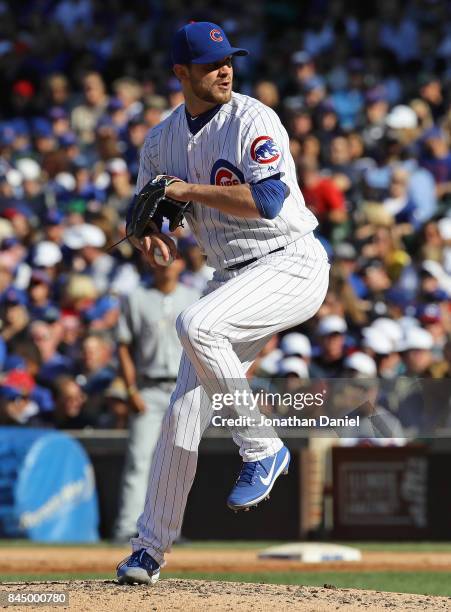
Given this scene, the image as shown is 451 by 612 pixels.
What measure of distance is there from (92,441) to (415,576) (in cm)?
346

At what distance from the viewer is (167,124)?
596 cm

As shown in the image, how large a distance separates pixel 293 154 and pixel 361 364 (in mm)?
3667

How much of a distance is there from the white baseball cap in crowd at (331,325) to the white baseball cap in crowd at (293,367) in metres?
0.45

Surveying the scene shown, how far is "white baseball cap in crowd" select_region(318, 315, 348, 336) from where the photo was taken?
11017 mm

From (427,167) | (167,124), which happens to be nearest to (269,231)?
(167,124)

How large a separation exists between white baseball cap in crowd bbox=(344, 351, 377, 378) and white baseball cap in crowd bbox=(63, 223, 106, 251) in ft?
10.9

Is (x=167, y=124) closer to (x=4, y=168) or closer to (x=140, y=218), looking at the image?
(x=140, y=218)

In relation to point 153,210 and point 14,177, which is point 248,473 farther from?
point 14,177

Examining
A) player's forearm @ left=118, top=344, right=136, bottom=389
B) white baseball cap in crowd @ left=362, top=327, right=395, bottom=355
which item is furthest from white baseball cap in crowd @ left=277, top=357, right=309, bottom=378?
player's forearm @ left=118, top=344, right=136, bottom=389

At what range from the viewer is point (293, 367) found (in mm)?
10242

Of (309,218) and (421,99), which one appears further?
(421,99)

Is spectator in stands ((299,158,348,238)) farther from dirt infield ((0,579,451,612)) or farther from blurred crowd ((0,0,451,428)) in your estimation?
dirt infield ((0,579,451,612))

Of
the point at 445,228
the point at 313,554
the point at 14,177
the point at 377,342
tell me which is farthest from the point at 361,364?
the point at 14,177

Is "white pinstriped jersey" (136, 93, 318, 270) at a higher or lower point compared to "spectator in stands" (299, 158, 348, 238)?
Answer: lower
